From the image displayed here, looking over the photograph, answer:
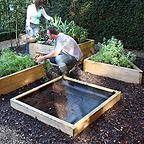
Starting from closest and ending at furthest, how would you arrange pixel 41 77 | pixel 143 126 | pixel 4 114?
pixel 143 126
pixel 4 114
pixel 41 77

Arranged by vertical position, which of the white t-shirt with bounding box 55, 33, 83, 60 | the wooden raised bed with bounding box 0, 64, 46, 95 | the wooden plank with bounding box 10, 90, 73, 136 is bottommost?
the wooden plank with bounding box 10, 90, 73, 136

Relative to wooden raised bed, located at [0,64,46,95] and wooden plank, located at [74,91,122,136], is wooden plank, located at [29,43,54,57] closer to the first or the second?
wooden raised bed, located at [0,64,46,95]

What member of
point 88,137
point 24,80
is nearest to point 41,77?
point 24,80

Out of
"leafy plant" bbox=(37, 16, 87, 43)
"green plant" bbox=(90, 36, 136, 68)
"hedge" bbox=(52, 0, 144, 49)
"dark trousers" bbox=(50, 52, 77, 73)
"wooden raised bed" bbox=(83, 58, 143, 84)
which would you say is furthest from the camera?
"hedge" bbox=(52, 0, 144, 49)

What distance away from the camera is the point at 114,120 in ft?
14.7

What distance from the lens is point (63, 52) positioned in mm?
5996

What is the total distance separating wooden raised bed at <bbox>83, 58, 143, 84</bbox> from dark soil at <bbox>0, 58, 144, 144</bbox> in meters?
0.68

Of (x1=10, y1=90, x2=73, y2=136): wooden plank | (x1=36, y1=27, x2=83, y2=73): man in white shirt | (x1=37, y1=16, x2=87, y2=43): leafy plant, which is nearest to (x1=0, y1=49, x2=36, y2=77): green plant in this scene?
(x1=36, y1=27, x2=83, y2=73): man in white shirt

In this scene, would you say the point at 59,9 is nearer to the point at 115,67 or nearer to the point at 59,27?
the point at 59,27

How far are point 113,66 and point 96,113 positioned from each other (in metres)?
1.92

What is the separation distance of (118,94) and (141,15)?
3454 millimetres

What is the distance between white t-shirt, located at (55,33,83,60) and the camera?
5707 millimetres

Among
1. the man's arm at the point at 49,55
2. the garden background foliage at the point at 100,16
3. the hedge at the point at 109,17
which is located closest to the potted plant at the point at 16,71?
the man's arm at the point at 49,55

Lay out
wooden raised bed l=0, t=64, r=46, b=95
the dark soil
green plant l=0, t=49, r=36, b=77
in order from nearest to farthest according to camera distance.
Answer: the dark soil
wooden raised bed l=0, t=64, r=46, b=95
green plant l=0, t=49, r=36, b=77
